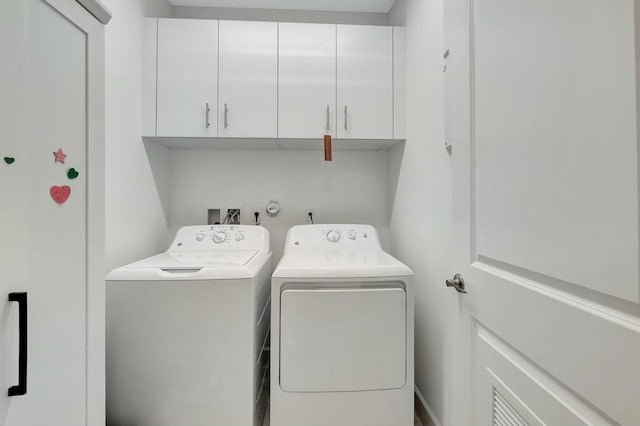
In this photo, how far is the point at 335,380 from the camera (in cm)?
134

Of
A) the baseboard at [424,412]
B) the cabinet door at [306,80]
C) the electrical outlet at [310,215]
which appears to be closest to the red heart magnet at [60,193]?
the cabinet door at [306,80]

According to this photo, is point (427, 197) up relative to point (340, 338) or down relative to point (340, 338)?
up

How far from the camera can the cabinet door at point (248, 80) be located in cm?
184

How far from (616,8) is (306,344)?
1391mm

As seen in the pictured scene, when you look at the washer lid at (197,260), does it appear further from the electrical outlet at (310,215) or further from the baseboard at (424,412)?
the baseboard at (424,412)

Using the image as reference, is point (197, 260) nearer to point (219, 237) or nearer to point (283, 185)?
point (219, 237)

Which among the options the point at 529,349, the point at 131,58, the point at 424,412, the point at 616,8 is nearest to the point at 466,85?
the point at 616,8

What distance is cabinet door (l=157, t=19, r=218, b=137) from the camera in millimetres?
1805

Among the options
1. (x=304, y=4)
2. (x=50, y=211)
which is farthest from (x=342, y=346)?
(x=304, y=4)

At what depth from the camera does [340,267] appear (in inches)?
54.2

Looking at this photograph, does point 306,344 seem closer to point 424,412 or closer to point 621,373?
point 424,412

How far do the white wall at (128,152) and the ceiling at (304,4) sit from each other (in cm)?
32

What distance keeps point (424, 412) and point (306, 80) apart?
2.13 metres

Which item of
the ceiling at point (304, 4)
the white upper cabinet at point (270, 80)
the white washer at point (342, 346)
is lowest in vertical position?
the white washer at point (342, 346)
